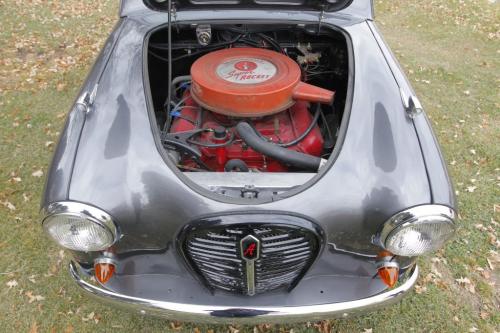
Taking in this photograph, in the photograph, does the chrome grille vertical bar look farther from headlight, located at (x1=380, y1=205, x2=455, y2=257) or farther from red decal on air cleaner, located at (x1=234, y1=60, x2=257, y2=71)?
red decal on air cleaner, located at (x1=234, y1=60, x2=257, y2=71)

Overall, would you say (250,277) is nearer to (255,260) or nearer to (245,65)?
(255,260)

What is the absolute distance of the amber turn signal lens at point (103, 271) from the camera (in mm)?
1739

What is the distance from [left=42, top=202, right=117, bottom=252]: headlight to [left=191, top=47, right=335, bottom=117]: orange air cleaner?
81 cm

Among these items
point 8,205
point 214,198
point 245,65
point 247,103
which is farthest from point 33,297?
point 245,65

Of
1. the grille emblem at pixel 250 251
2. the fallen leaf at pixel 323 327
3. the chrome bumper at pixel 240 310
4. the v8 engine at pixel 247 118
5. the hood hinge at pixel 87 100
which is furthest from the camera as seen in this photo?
the fallen leaf at pixel 323 327

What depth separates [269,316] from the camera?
1.76 m

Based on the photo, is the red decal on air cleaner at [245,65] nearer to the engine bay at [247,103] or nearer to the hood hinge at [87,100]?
the engine bay at [247,103]

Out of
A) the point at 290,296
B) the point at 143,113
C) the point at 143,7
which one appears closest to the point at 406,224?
the point at 290,296

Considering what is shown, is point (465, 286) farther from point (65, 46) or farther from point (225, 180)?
point (65, 46)

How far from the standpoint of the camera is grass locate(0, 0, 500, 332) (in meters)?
2.48

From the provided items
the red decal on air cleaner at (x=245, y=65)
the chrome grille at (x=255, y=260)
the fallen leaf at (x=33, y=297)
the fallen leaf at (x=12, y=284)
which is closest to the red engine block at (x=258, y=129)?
the red decal on air cleaner at (x=245, y=65)

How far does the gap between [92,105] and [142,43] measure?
52cm

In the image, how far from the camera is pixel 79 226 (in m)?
1.61

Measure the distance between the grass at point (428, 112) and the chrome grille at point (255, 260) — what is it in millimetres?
720
